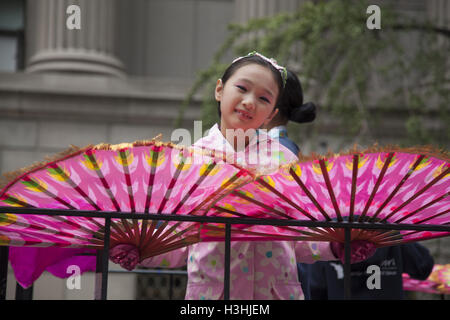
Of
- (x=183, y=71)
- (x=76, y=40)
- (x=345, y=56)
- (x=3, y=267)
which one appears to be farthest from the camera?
(x=183, y=71)

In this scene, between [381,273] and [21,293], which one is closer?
[21,293]

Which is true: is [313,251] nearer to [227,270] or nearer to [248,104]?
[248,104]

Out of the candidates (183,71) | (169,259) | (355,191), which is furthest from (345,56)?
(355,191)

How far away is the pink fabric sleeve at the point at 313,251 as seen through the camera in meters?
2.67

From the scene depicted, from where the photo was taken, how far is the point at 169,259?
9.30 ft

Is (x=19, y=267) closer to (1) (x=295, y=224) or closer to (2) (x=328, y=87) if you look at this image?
(1) (x=295, y=224)

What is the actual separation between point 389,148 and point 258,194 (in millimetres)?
400

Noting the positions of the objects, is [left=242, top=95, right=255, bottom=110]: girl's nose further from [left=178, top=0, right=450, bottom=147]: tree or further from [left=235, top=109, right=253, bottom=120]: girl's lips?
[left=178, top=0, right=450, bottom=147]: tree

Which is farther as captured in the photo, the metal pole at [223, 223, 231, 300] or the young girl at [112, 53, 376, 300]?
the young girl at [112, 53, 376, 300]

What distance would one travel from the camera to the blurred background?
793cm

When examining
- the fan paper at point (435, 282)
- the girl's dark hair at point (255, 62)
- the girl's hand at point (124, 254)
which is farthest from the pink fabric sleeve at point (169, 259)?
the fan paper at point (435, 282)

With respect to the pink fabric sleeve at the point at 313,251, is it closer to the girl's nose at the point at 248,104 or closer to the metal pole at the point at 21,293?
the girl's nose at the point at 248,104

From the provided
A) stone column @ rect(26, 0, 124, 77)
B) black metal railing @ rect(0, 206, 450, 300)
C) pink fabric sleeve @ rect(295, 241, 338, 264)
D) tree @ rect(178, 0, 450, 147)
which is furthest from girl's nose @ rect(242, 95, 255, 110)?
stone column @ rect(26, 0, 124, 77)

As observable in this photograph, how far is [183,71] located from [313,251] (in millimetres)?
8766
